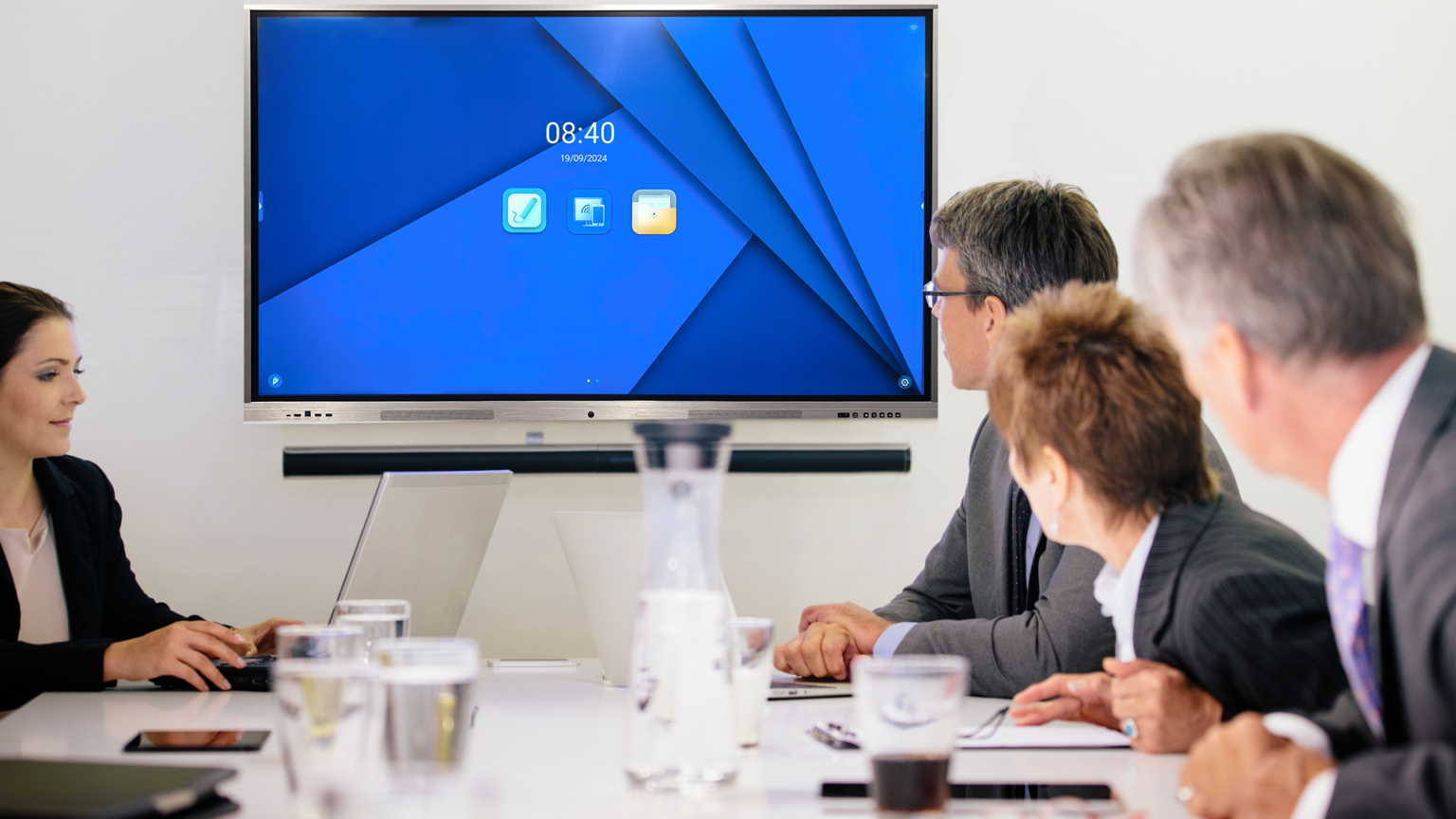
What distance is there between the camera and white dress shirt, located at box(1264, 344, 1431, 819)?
0.94 m

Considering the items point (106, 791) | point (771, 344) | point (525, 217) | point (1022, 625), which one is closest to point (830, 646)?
point (1022, 625)

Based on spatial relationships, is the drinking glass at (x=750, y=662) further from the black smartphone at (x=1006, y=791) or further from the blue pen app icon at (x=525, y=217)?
the blue pen app icon at (x=525, y=217)

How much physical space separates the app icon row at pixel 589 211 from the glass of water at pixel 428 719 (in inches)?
80.3

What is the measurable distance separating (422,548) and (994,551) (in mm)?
966

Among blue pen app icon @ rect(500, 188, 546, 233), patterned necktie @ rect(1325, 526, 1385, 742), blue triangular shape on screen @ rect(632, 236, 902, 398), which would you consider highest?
blue pen app icon @ rect(500, 188, 546, 233)

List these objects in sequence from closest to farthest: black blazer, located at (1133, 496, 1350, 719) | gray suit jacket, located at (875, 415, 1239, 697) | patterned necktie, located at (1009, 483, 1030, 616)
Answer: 1. black blazer, located at (1133, 496, 1350, 719)
2. gray suit jacket, located at (875, 415, 1239, 697)
3. patterned necktie, located at (1009, 483, 1030, 616)

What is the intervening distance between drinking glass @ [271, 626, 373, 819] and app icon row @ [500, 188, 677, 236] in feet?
6.83

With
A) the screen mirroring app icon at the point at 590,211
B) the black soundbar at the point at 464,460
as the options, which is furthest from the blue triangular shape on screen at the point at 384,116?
the black soundbar at the point at 464,460

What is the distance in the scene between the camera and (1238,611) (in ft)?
3.90

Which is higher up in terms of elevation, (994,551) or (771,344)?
(771,344)

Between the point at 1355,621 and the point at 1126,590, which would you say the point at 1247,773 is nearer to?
the point at 1355,621

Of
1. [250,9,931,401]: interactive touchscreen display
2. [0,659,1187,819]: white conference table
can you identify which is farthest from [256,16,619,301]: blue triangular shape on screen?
[0,659,1187,819]: white conference table

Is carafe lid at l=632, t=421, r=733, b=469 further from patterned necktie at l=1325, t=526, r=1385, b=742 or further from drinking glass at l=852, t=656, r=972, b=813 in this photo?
patterned necktie at l=1325, t=526, r=1385, b=742

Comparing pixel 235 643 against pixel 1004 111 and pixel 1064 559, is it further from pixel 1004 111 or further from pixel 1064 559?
pixel 1004 111
